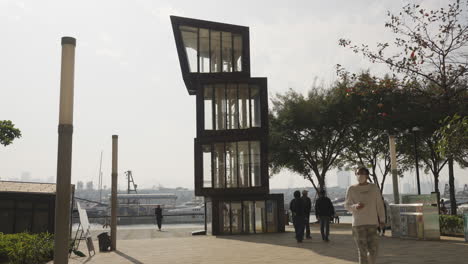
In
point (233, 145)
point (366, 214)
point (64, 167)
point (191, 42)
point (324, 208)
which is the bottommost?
point (324, 208)

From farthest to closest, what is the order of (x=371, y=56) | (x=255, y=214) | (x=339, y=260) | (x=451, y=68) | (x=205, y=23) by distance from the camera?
(x=205, y=23)
(x=255, y=214)
(x=371, y=56)
(x=451, y=68)
(x=339, y=260)

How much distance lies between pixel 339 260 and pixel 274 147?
23906mm

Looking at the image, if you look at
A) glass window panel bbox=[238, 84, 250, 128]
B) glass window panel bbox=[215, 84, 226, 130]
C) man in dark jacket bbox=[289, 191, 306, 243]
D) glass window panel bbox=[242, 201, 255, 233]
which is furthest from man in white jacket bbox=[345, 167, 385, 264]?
glass window panel bbox=[215, 84, 226, 130]

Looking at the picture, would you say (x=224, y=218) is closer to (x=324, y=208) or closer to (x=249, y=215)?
(x=249, y=215)

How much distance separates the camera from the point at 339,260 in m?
10.6

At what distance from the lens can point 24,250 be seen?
11.5 meters

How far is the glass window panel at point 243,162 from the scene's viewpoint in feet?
78.6

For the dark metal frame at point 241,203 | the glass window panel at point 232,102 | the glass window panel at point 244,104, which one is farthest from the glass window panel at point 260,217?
the glass window panel at point 232,102

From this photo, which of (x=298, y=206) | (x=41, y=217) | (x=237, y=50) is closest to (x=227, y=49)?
(x=237, y=50)

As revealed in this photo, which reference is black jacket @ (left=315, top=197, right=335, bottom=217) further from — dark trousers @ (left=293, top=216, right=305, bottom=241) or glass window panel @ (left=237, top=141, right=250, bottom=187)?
glass window panel @ (left=237, top=141, right=250, bottom=187)

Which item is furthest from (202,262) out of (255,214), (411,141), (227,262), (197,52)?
(411,141)

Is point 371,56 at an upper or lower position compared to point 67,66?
upper

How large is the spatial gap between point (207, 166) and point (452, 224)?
1208cm

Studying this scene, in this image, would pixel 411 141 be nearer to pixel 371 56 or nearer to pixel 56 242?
pixel 371 56
